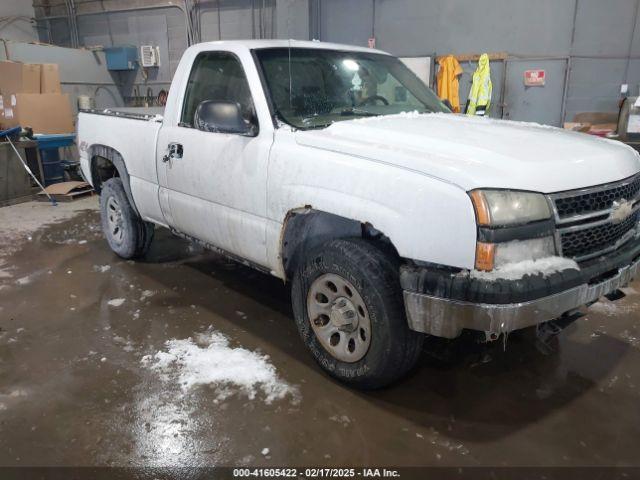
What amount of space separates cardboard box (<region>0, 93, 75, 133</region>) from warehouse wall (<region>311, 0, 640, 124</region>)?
19.3ft

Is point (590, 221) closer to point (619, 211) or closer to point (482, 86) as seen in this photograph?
point (619, 211)

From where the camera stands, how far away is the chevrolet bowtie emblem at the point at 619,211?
8.38 ft

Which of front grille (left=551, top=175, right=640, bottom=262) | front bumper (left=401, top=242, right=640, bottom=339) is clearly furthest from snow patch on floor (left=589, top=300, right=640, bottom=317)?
front bumper (left=401, top=242, right=640, bottom=339)

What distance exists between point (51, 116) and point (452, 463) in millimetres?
9493

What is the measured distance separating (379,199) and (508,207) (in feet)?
1.95

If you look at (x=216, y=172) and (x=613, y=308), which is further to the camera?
(x=613, y=308)

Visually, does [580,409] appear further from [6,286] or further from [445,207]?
[6,286]

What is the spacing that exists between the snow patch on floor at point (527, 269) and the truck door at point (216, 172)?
149 cm

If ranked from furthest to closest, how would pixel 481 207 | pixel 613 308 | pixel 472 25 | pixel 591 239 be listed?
pixel 472 25 → pixel 613 308 → pixel 591 239 → pixel 481 207

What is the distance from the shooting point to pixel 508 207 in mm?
2180

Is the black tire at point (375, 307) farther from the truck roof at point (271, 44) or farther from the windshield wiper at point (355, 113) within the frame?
the truck roof at point (271, 44)

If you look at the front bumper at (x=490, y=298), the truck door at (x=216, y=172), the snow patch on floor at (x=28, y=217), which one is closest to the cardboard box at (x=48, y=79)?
the snow patch on floor at (x=28, y=217)

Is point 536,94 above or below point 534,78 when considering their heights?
below

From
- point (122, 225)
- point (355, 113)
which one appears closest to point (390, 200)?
point (355, 113)
